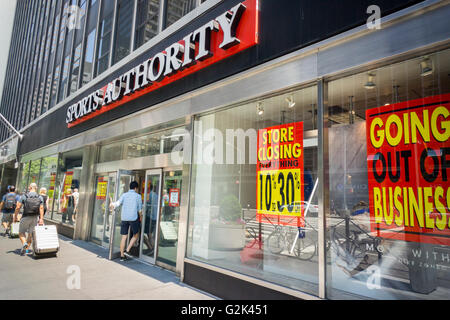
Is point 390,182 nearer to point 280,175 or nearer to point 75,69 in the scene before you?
point 280,175

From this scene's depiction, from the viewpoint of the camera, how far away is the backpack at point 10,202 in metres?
10.6

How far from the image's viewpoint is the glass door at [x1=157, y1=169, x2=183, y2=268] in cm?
680

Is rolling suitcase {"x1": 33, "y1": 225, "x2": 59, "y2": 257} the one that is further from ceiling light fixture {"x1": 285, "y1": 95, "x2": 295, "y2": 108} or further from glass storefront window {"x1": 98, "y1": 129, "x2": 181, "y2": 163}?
→ ceiling light fixture {"x1": 285, "y1": 95, "x2": 295, "y2": 108}

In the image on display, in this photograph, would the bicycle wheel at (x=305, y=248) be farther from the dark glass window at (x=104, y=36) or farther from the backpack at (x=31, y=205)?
the dark glass window at (x=104, y=36)

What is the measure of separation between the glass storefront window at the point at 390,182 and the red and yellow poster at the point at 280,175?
0.53 m

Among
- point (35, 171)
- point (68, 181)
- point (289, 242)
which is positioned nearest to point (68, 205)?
point (68, 181)

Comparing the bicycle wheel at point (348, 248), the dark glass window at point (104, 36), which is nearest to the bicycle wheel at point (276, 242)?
the bicycle wheel at point (348, 248)

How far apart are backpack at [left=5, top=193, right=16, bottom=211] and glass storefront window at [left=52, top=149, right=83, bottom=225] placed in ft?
5.79

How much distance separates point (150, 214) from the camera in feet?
25.3

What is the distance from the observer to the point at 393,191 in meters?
3.48

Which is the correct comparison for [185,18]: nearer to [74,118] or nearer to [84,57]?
[74,118]

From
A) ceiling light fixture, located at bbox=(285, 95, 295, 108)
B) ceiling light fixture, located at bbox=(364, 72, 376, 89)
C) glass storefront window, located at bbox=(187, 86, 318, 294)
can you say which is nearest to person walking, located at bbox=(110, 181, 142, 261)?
glass storefront window, located at bbox=(187, 86, 318, 294)
